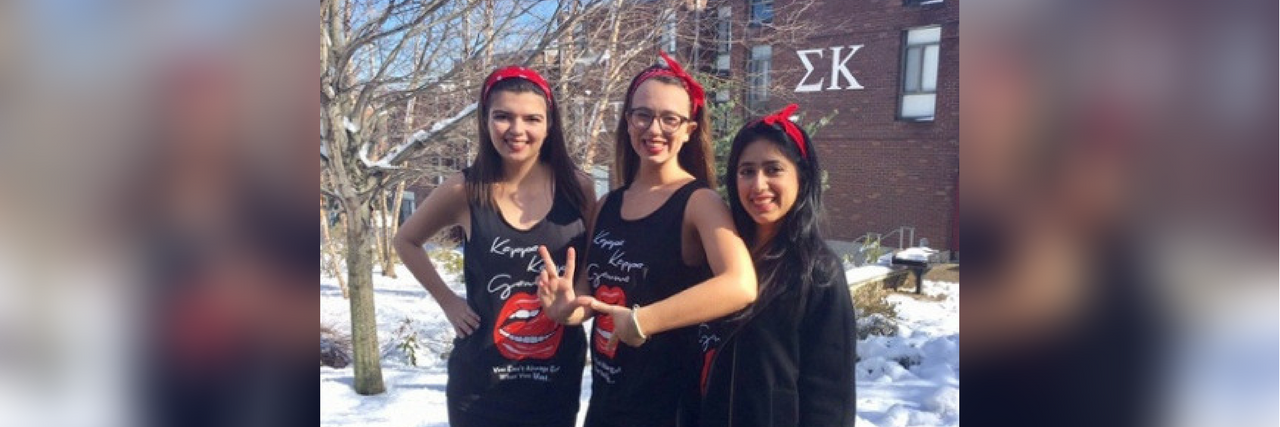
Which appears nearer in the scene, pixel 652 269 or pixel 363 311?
pixel 652 269

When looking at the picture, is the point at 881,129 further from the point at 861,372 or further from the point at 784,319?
the point at 784,319

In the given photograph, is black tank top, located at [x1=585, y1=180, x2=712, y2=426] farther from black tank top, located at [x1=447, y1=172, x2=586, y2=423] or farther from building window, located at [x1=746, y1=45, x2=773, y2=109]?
building window, located at [x1=746, y1=45, x2=773, y2=109]

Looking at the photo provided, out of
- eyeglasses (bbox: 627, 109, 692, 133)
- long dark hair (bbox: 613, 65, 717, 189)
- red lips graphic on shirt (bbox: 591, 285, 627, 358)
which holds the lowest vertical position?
red lips graphic on shirt (bbox: 591, 285, 627, 358)

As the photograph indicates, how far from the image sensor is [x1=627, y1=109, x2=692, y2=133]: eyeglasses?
222 cm

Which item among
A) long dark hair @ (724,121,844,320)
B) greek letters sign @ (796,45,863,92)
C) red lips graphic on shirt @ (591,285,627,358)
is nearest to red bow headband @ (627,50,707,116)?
long dark hair @ (724,121,844,320)

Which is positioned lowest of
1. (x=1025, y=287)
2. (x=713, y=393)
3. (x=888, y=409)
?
(x=888, y=409)

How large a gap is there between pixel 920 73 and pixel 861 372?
9.50 m

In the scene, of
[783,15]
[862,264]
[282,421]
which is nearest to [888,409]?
[282,421]

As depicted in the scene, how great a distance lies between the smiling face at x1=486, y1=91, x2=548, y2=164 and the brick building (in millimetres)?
10950

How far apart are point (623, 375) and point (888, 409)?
286 cm

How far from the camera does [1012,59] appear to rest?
106 cm

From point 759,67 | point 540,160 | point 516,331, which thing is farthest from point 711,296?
point 759,67

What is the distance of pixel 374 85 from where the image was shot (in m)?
4.69

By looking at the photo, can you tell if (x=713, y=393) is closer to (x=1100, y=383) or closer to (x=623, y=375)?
(x=623, y=375)
